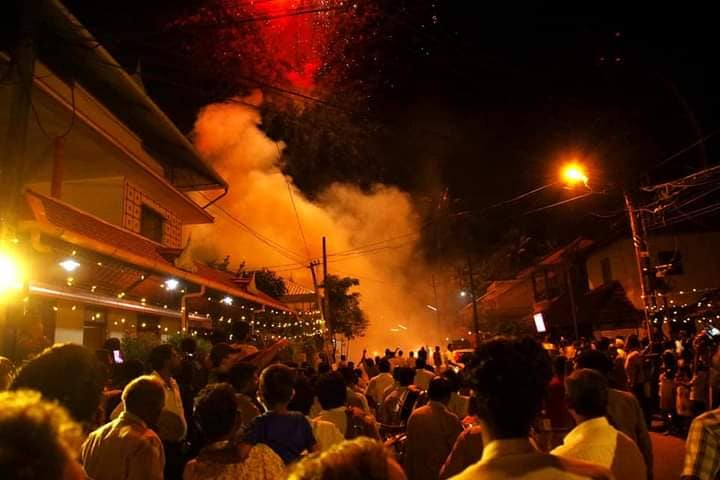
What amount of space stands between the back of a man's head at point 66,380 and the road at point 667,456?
8.61 metres

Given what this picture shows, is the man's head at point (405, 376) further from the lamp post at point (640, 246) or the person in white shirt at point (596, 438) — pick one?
the lamp post at point (640, 246)

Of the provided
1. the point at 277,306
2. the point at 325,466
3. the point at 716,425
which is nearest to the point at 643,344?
the point at 277,306

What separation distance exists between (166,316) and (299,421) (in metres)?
12.4

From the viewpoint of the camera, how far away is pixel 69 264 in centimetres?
939

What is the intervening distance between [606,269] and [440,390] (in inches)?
1072

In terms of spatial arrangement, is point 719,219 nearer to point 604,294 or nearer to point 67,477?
point 604,294

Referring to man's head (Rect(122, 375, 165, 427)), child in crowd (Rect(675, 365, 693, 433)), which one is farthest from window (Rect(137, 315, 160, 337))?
child in crowd (Rect(675, 365, 693, 433))

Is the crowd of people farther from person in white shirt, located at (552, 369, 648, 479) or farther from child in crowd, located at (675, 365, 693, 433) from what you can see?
child in crowd, located at (675, 365, 693, 433)

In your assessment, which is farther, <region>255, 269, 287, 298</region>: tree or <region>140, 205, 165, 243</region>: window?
<region>255, 269, 287, 298</region>: tree

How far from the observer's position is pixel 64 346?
2.70 meters

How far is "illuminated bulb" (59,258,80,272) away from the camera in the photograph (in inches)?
363

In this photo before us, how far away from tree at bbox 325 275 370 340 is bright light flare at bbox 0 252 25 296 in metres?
28.4

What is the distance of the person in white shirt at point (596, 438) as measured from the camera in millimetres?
3166

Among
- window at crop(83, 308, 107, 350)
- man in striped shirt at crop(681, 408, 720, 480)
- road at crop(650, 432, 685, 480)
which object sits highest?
window at crop(83, 308, 107, 350)
